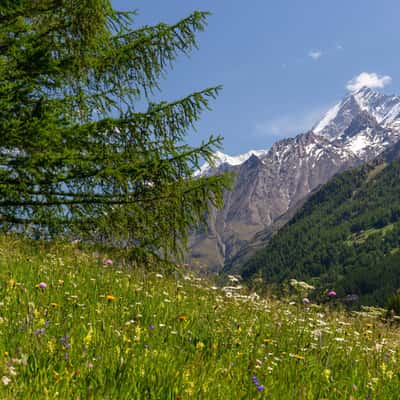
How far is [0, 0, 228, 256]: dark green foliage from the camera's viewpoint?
31.9 feet

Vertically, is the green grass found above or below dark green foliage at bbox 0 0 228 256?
below

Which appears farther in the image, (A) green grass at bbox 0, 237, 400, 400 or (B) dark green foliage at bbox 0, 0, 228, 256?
(B) dark green foliage at bbox 0, 0, 228, 256

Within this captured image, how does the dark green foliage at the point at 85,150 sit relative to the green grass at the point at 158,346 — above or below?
above

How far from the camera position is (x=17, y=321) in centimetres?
370

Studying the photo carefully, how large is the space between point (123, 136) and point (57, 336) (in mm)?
7312

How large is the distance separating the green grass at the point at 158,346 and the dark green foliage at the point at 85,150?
8.30ft

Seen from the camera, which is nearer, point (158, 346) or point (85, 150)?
point (158, 346)

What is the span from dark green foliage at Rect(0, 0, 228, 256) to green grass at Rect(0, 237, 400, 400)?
2.53 meters

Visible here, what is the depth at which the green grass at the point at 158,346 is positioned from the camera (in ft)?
8.86

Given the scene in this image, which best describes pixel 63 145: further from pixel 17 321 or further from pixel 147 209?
pixel 17 321

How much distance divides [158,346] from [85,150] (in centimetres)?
718

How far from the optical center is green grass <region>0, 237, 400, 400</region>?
2699 millimetres

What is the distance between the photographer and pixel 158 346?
3633mm

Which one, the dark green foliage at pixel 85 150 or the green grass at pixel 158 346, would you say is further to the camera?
the dark green foliage at pixel 85 150
